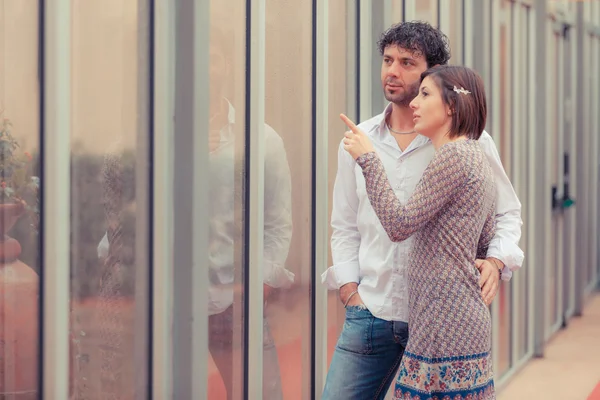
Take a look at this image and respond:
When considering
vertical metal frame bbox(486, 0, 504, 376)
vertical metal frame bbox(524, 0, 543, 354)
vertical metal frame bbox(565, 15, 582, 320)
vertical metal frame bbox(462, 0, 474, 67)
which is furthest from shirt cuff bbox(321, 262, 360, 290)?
vertical metal frame bbox(565, 15, 582, 320)

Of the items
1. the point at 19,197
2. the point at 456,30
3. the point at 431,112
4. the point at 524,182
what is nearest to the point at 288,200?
the point at 431,112

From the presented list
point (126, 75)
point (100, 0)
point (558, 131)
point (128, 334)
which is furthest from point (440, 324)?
point (558, 131)

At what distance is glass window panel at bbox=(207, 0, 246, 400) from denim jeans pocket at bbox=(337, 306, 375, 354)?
0.39 meters

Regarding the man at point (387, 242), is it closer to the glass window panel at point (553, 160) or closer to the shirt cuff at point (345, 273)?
the shirt cuff at point (345, 273)

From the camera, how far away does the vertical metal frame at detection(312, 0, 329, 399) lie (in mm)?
3777

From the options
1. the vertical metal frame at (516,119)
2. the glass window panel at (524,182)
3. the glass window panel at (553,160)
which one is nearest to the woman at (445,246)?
the vertical metal frame at (516,119)

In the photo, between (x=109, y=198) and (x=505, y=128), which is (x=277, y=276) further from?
(x=505, y=128)

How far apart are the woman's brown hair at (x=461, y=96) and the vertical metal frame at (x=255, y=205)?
0.68m

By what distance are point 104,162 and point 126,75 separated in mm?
261

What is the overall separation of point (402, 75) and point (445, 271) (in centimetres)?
67

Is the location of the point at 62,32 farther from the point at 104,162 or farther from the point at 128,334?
the point at 128,334

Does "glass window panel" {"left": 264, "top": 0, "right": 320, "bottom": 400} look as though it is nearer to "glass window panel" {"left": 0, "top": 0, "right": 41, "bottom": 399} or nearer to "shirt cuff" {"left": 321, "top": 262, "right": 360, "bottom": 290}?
"shirt cuff" {"left": 321, "top": 262, "right": 360, "bottom": 290}

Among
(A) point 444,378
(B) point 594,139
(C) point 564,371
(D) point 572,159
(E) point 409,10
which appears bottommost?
(C) point 564,371

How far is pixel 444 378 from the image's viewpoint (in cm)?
273
